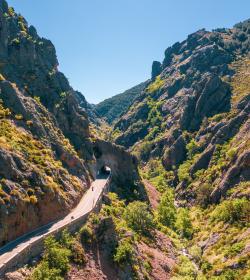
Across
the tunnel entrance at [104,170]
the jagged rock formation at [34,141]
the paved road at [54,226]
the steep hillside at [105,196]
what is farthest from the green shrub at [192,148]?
the paved road at [54,226]

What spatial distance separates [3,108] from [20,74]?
1147 inches

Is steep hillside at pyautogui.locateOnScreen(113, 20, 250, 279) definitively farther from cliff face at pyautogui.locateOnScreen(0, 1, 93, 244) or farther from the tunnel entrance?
cliff face at pyautogui.locateOnScreen(0, 1, 93, 244)

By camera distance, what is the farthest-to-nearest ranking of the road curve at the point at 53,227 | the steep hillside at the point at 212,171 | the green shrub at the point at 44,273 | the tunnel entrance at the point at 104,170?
the tunnel entrance at the point at 104,170
the steep hillside at the point at 212,171
the road curve at the point at 53,227
the green shrub at the point at 44,273

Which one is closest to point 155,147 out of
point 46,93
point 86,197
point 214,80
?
point 214,80

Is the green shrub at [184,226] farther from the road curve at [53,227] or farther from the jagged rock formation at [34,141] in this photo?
the road curve at [53,227]

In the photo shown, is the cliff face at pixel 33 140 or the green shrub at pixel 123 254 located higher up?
the cliff face at pixel 33 140

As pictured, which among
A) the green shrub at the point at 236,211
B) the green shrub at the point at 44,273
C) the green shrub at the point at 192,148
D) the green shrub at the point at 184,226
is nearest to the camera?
the green shrub at the point at 44,273

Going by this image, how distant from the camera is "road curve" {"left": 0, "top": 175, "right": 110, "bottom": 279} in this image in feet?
139

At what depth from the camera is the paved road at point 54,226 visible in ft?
140

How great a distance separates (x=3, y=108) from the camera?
72.8 meters

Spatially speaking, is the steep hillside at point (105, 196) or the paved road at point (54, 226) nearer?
the paved road at point (54, 226)

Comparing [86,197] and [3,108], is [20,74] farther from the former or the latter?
[86,197]

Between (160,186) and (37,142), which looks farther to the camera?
(160,186)

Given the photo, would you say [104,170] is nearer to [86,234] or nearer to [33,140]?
[33,140]
